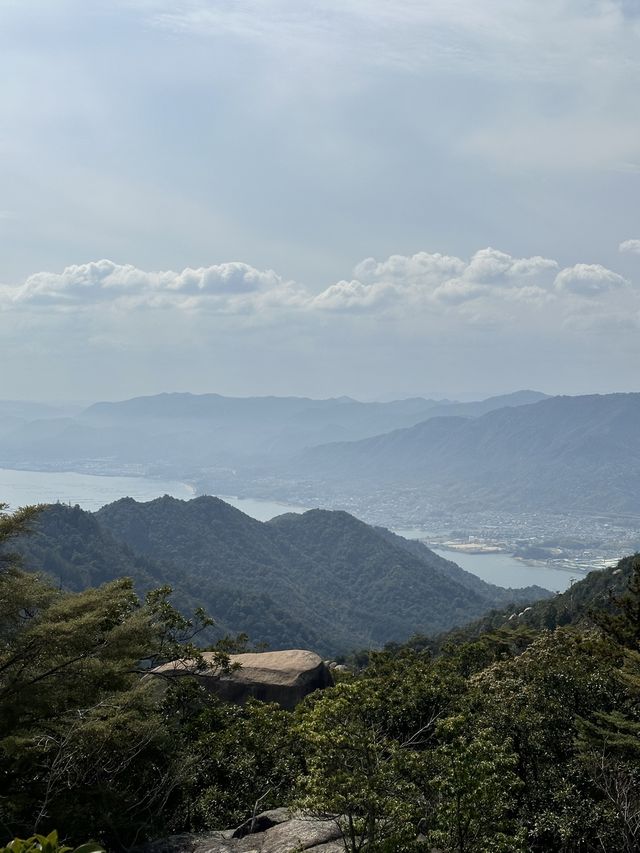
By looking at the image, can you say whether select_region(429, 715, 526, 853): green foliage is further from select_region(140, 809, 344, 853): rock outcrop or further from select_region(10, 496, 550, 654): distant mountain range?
select_region(10, 496, 550, 654): distant mountain range

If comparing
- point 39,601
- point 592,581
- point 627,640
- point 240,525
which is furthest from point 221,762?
point 240,525

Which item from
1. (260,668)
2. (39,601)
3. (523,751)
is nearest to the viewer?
(39,601)

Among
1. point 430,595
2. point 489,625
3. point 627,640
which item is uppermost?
point 627,640

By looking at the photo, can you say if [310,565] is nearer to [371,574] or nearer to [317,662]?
[371,574]

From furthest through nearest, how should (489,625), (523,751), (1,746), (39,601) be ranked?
1. (489,625)
2. (523,751)
3. (39,601)
4. (1,746)

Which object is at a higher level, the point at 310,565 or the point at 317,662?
the point at 317,662

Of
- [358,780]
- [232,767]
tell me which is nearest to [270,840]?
[232,767]

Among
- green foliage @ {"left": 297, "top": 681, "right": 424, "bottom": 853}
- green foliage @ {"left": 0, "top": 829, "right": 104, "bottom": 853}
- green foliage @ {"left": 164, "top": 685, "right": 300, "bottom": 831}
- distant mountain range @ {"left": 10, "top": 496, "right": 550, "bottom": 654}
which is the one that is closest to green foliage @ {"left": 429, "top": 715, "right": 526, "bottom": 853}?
green foliage @ {"left": 297, "top": 681, "right": 424, "bottom": 853}
